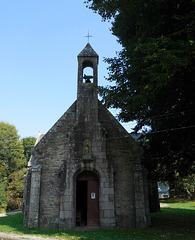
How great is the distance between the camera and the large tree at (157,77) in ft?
25.2

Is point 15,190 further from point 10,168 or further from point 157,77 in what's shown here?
point 157,77

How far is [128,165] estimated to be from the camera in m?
13.6

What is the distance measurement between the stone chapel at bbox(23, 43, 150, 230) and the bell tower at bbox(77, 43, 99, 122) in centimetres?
7

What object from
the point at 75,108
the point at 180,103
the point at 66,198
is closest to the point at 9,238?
the point at 66,198

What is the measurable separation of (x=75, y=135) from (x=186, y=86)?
7249mm

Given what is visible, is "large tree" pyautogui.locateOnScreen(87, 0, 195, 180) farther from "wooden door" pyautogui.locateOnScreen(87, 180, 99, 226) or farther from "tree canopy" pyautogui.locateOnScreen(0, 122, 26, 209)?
"tree canopy" pyautogui.locateOnScreen(0, 122, 26, 209)

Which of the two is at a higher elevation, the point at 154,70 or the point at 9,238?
the point at 154,70

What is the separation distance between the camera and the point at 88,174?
13.5 metres

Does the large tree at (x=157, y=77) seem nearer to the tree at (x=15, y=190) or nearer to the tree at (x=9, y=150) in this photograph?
the tree at (x=15, y=190)

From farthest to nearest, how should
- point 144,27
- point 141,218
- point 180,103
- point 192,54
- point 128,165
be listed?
point 128,165 < point 141,218 < point 180,103 < point 144,27 < point 192,54

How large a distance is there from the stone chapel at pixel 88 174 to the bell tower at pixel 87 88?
0.07 metres

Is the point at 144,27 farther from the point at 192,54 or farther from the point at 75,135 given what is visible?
the point at 75,135

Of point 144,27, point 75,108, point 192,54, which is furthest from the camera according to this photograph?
point 75,108

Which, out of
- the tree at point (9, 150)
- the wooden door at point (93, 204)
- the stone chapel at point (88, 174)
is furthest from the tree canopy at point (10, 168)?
the wooden door at point (93, 204)
